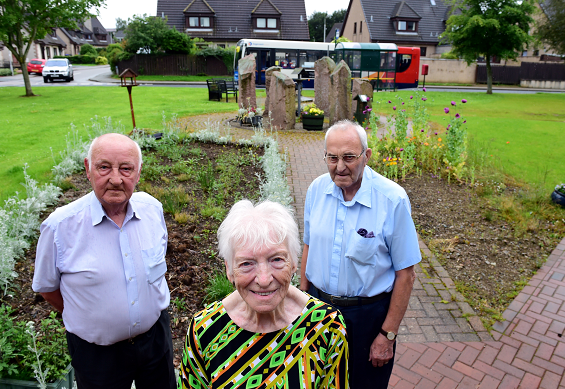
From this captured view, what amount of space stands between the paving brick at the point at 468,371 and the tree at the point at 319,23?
80.5m

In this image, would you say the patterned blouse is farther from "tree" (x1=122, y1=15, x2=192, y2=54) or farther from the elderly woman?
"tree" (x1=122, y1=15, x2=192, y2=54)

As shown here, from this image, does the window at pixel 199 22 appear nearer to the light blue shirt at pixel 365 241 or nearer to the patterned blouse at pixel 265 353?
the light blue shirt at pixel 365 241

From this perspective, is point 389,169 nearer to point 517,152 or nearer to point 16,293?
point 517,152

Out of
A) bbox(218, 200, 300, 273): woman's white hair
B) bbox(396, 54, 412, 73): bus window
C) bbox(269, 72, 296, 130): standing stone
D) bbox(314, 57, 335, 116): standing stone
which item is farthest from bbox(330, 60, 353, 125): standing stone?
bbox(396, 54, 412, 73): bus window

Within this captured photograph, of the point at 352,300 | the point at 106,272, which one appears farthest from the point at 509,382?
the point at 106,272

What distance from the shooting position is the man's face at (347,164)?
2.53 m

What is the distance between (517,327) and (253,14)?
148 feet

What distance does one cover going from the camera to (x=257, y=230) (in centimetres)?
177

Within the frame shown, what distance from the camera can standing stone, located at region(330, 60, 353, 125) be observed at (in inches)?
545

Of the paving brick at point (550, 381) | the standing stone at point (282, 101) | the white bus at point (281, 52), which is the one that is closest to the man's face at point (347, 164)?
the paving brick at point (550, 381)

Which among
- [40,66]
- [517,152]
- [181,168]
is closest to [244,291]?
[181,168]

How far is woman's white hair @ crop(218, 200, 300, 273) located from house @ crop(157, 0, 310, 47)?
45093mm

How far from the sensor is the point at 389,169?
8.33 meters

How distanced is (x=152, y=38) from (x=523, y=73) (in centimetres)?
3413
